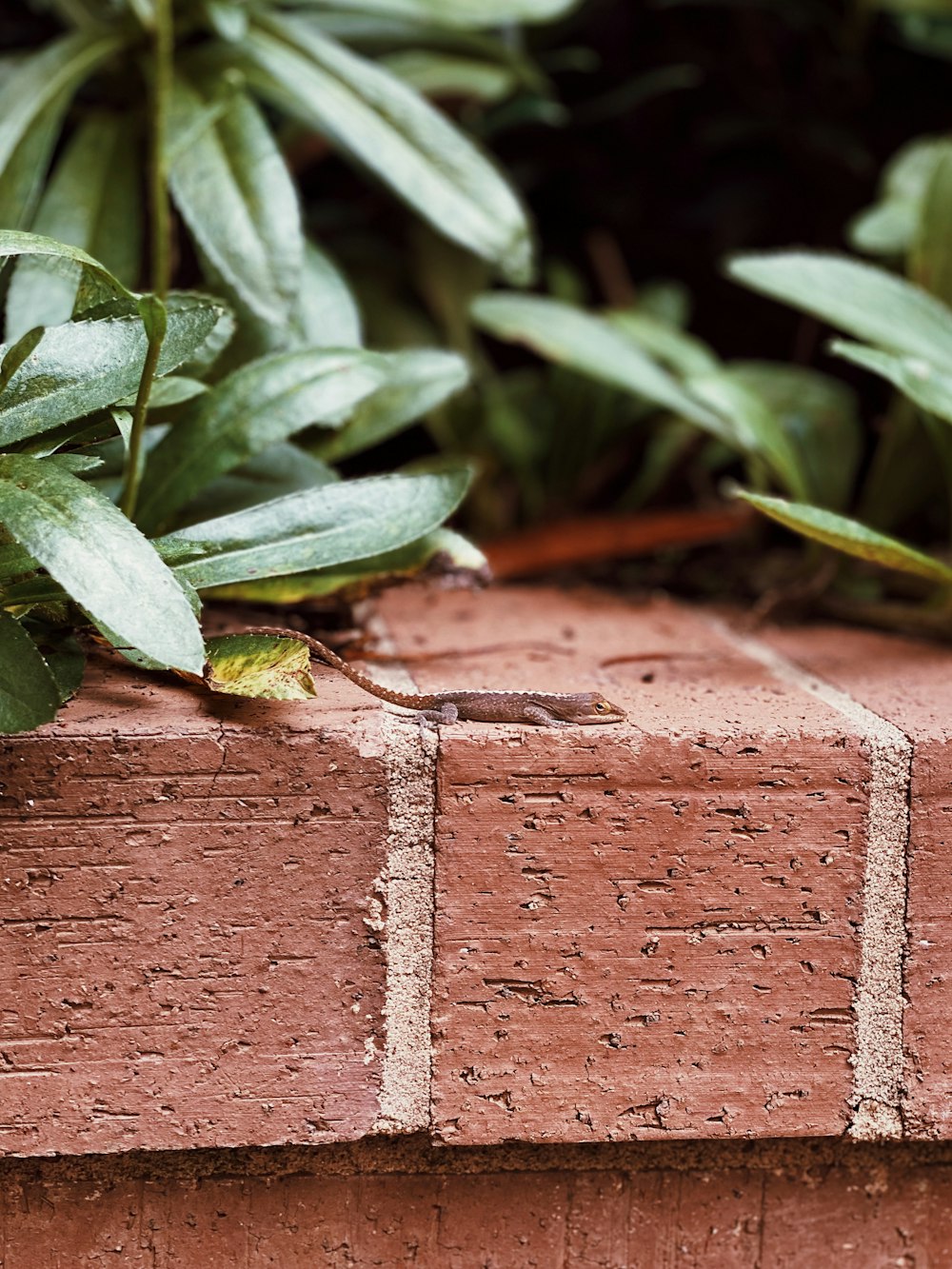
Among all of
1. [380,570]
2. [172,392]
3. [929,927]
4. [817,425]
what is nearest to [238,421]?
[172,392]

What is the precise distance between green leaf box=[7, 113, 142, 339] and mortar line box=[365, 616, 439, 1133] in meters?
0.59

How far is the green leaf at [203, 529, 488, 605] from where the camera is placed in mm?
878

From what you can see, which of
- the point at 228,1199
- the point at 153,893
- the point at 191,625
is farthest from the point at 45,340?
the point at 228,1199

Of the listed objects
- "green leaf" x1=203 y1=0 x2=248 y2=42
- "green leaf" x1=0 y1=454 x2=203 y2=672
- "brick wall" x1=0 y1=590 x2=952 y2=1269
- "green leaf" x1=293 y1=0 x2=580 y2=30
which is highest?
"green leaf" x1=293 y1=0 x2=580 y2=30

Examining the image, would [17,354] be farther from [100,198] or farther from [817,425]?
[817,425]

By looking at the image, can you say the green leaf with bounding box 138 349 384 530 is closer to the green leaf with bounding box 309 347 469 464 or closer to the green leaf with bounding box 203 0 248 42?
the green leaf with bounding box 309 347 469 464

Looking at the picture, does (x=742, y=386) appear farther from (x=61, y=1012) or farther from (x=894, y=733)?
(x=61, y=1012)

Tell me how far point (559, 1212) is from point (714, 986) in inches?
8.6

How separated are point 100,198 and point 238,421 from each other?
404mm

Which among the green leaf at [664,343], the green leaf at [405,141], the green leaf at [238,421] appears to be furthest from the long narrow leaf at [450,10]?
the green leaf at [238,421]

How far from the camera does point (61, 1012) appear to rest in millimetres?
714

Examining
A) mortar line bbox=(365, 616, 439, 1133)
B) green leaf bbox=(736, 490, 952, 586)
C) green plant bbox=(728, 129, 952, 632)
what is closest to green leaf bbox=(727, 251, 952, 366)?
green plant bbox=(728, 129, 952, 632)

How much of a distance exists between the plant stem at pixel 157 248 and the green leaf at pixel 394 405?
0.19 meters

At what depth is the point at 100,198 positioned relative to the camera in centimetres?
110
